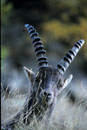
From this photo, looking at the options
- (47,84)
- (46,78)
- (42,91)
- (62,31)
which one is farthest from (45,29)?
(42,91)

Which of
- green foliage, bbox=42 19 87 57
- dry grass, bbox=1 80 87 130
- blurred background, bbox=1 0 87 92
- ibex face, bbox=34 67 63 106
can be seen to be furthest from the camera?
green foliage, bbox=42 19 87 57

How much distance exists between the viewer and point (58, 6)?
3366cm

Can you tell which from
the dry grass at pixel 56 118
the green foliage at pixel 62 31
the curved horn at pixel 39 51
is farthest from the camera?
the green foliage at pixel 62 31

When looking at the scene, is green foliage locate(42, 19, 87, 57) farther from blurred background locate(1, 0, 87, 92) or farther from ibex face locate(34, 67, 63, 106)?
ibex face locate(34, 67, 63, 106)

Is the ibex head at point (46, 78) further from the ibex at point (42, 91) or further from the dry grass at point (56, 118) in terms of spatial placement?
the dry grass at point (56, 118)

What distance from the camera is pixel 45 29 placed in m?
31.8

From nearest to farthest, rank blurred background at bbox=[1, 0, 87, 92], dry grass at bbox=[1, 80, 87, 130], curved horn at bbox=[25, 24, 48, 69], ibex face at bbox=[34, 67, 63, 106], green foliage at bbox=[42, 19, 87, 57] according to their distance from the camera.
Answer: dry grass at bbox=[1, 80, 87, 130], ibex face at bbox=[34, 67, 63, 106], curved horn at bbox=[25, 24, 48, 69], blurred background at bbox=[1, 0, 87, 92], green foliage at bbox=[42, 19, 87, 57]

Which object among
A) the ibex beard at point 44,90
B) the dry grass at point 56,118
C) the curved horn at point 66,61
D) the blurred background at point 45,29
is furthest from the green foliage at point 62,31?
the ibex beard at point 44,90

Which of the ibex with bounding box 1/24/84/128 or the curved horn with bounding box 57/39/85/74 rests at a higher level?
the curved horn with bounding box 57/39/85/74

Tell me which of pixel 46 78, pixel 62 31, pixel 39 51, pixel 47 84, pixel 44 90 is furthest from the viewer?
pixel 62 31

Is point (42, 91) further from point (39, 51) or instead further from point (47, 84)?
point (39, 51)

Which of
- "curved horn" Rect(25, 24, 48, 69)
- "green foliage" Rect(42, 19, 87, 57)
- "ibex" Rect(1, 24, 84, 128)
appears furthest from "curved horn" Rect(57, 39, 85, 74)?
"green foliage" Rect(42, 19, 87, 57)

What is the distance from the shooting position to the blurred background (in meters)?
Result: 29.7

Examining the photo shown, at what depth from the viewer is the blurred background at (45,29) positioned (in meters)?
29.7
